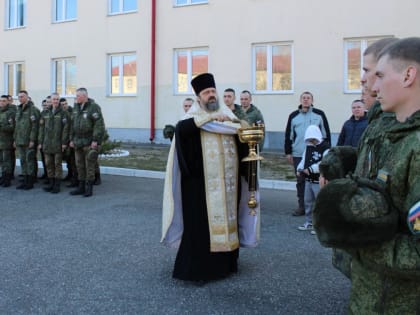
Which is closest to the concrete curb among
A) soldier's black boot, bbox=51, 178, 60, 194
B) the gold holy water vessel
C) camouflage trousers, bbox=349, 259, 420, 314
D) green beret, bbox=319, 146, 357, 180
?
soldier's black boot, bbox=51, 178, 60, 194

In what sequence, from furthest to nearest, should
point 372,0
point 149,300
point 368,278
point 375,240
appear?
point 372,0, point 149,300, point 368,278, point 375,240

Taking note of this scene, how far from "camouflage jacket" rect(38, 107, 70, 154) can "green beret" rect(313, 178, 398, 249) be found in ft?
29.6

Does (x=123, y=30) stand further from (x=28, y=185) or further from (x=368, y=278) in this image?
(x=368, y=278)

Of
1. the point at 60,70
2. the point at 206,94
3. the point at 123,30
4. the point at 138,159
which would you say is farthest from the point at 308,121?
the point at 60,70

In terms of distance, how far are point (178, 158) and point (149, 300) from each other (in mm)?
1295

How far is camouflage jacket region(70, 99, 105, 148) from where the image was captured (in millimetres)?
9523

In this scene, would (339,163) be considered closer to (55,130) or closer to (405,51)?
(405,51)

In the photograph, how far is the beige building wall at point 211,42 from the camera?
14.6 m

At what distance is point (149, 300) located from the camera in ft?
13.4

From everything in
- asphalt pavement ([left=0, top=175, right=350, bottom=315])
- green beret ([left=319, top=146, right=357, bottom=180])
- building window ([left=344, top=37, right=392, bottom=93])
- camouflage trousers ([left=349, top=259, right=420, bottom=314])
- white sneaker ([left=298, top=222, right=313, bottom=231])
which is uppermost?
building window ([left=344, top=37, right=392, bottom=93])

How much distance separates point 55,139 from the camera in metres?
9.97

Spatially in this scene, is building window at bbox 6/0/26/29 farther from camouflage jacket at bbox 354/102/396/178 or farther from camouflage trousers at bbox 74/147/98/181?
camouflage jacket at bbox 354/102/396/178

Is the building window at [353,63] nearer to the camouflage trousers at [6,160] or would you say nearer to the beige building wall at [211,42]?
the beige building wall at [211,42]

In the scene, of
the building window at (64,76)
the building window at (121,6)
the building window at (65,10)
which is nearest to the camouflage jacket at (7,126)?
the building window at (121,6)
